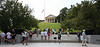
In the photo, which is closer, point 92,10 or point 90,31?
point 92,10

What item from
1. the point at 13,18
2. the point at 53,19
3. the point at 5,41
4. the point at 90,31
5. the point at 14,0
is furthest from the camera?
the point at 53,19

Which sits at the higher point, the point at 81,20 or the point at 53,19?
the point at 53,19

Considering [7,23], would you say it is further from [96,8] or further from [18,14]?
[96,8]

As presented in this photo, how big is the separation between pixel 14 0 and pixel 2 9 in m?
2.16

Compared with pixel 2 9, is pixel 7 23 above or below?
below

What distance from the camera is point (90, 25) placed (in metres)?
19.0

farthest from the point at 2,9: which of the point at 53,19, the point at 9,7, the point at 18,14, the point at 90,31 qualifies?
the point at 53,19

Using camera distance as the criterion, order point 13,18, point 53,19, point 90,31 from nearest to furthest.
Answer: point 13,18 → point 90,31 → point 53,19

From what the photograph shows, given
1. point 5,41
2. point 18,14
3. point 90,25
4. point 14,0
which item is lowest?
point 5,41

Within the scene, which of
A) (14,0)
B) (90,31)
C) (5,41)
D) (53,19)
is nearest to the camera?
(5,41)

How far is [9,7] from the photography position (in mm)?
18266

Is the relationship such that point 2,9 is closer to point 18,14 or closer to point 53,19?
point 18,14

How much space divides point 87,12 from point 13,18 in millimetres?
9950

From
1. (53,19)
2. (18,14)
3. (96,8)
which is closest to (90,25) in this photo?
(96,8)
